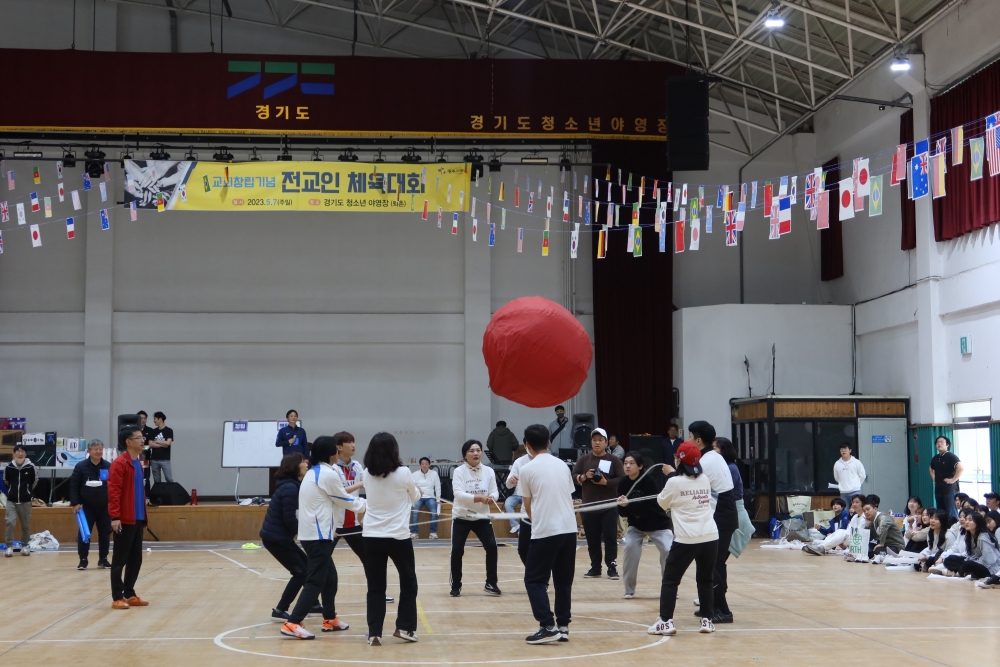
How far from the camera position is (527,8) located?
19844mm

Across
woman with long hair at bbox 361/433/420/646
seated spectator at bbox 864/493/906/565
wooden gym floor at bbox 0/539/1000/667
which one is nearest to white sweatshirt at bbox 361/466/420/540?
woman with long hair at bbox 361/433/420/646

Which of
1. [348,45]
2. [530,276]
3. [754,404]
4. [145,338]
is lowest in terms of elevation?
[754,404]

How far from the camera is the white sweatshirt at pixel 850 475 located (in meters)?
15.4

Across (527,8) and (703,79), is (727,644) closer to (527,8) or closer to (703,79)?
(703,79)

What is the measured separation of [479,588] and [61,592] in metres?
4.04

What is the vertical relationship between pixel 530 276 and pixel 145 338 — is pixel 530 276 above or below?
above

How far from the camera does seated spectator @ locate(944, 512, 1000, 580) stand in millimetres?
10594

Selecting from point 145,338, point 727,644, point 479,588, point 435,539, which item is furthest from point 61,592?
point 145,338

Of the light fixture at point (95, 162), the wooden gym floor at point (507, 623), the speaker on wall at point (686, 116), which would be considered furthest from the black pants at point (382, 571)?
the light fixture at point (95, 162)

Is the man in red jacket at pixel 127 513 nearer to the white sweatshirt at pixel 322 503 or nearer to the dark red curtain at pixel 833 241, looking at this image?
the white sweatshirt at pixel 322 503

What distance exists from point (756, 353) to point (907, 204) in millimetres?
3802

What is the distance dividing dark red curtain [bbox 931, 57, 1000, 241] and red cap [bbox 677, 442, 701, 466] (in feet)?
31.8

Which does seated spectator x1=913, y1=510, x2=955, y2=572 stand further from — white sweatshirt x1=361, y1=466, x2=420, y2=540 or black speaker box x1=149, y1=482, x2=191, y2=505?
black speaker box x1=149, y1=482, x2=191, y2=505

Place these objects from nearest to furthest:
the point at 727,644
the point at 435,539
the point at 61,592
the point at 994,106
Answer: the point at 727,644, the point at 61,592, the point at 994,106, the point at 435,539
